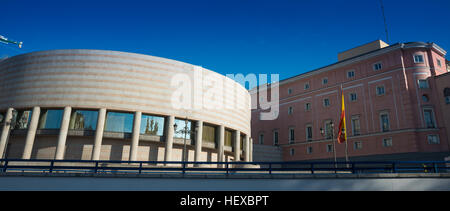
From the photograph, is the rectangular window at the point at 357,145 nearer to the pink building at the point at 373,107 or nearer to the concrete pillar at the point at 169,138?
the pink building at the point at 373,107

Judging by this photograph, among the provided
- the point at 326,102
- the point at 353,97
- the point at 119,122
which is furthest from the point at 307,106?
the point at 119,122

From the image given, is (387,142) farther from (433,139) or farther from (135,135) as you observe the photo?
(135,135)

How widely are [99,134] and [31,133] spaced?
26.6 feet

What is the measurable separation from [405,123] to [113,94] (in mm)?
41156

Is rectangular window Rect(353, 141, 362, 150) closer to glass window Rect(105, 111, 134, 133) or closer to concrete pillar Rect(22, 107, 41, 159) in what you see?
glass window Rect(105, 111, 134, 133)

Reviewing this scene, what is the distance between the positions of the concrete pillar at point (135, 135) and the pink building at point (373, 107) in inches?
965

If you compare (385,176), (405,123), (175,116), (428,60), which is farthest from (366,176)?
(428,60)

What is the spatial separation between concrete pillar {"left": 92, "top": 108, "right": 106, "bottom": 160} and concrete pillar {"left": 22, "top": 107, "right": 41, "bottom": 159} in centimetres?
749

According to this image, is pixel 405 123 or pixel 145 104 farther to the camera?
pixel 405 123

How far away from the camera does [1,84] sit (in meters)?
39.5

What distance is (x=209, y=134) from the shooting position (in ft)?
144
